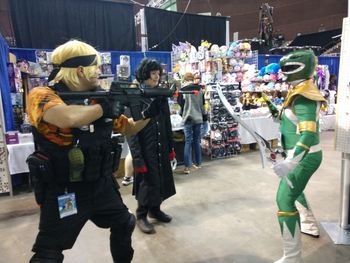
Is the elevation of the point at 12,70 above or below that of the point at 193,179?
above

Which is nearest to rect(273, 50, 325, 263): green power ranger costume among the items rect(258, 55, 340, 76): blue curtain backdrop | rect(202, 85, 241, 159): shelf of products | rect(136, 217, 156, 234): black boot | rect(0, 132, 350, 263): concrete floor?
rect(0, 132, 350, 263): concrete floor

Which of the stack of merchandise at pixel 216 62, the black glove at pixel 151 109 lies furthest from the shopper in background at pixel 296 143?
the stack of merchandise at pixel 216 62

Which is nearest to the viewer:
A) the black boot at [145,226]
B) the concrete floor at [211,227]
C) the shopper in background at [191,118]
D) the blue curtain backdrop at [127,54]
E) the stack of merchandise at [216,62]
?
the concrete floor at [211,227]

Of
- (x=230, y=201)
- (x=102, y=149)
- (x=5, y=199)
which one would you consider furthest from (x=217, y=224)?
(x=5, y=199)

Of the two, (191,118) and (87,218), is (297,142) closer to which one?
(87,218)

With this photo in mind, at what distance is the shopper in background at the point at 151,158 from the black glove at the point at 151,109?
70 cm

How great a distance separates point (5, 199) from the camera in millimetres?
3635

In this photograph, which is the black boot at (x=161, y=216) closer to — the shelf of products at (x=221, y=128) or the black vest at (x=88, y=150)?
the black vest at (x=88, y=150)

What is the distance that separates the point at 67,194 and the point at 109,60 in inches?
200

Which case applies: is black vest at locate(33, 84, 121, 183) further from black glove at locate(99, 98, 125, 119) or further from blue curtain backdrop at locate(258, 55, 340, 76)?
blue curtain backdrop at locate(258, 55, 340, 76)

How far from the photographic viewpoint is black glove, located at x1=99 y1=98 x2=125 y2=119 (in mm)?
1325

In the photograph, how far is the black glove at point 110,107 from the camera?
4.35 ft

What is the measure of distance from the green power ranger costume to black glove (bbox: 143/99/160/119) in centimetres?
82

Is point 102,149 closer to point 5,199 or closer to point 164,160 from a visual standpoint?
point 164,160
